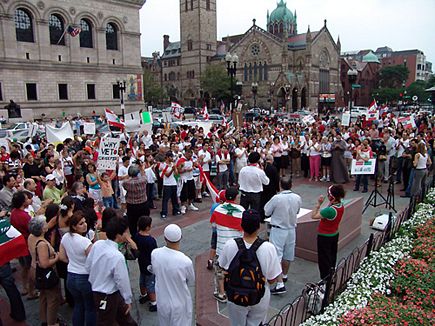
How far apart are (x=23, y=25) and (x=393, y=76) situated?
285 ft

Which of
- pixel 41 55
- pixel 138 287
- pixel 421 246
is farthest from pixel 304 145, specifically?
pixel 41 55

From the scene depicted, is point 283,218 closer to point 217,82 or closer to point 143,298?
point 143,298

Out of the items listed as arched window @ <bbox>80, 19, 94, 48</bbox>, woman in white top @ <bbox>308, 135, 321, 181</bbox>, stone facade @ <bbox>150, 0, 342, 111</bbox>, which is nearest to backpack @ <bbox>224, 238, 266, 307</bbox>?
woman in white top @ <bbox>308, 135, 321, 181</bbox>

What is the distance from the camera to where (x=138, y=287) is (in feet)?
21.8

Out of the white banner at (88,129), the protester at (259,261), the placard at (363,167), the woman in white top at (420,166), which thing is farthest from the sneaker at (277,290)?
the white banner at (88,129)

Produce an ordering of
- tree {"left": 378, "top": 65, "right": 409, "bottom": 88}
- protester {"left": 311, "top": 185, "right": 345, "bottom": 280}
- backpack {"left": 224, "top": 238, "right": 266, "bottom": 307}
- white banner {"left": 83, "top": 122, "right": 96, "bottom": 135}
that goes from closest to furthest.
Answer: backpack {"left": 224, "top": 238, "right": 266, "bottom": 307}, protester {"left": 311, "top": 185, "right": 345, "bottom": 280}, white banner {"left": 83, "top": 122, "right": 96, "bottom": 135}, tree {"left": 378, "top": 65, "right": 409, "bottom": 88}

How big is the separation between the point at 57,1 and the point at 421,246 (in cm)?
3967

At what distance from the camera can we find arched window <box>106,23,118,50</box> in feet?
135

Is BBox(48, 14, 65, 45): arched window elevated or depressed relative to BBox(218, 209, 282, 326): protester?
elevated


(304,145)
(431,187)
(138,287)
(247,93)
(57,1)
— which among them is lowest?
(138,287)

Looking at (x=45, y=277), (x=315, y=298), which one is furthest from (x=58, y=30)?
(x=315, y=298)

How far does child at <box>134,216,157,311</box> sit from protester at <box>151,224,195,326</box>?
40.1 inches

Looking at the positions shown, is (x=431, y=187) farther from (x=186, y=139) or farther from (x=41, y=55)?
(x=41, y=55)

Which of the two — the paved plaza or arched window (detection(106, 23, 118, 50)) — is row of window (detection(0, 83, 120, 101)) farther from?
the paved plaza
